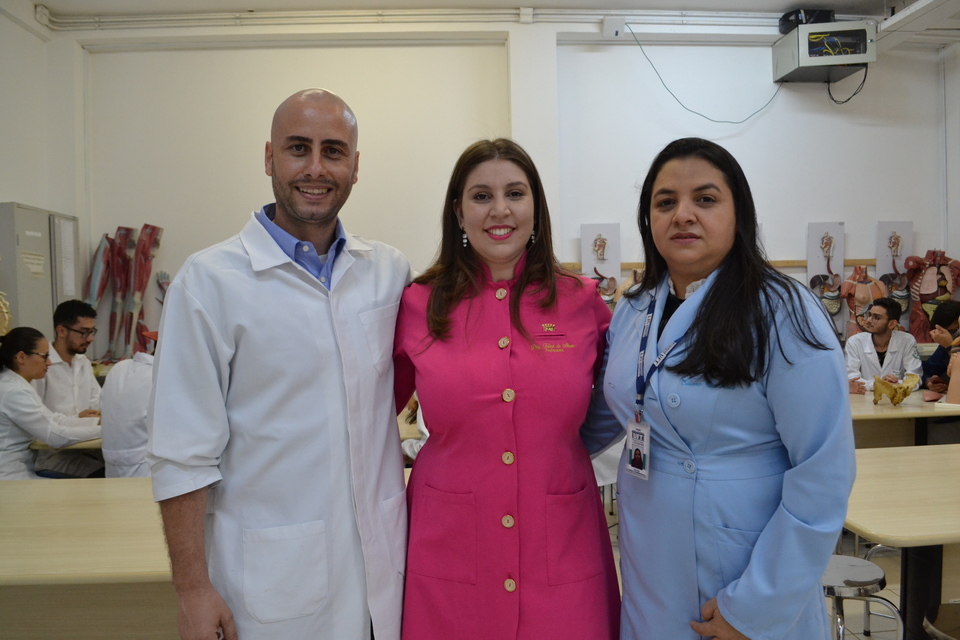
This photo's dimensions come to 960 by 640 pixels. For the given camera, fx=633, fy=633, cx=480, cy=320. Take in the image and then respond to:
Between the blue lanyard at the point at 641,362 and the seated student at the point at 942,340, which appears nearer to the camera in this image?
the blue lanyard at the point at 641,362

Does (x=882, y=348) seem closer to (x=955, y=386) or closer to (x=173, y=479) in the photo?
(x=955, y=386)

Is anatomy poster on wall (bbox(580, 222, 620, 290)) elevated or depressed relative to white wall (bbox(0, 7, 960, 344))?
depressed

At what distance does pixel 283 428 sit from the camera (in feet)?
5.07

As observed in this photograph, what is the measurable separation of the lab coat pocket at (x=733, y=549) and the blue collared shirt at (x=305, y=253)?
43.8 inches

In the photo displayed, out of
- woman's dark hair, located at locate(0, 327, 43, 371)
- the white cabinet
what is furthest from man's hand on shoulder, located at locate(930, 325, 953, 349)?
the white cabinet

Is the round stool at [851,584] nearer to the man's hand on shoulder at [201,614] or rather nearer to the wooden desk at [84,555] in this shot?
the man's hand on shoulder at [201,614]

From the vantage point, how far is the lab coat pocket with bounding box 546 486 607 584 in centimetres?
163

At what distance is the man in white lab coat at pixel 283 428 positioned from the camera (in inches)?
Result: 57.4

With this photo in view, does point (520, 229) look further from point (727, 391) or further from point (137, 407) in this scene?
point (137, 407)

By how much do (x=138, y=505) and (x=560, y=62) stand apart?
18.3 ft

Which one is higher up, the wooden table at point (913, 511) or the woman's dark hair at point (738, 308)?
the woman's dark hair at point (738, 308)

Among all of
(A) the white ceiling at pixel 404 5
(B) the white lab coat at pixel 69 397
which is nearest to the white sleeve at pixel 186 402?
(B) the white lab coat at pixel 69 397

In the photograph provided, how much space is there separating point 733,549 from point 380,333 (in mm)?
1010

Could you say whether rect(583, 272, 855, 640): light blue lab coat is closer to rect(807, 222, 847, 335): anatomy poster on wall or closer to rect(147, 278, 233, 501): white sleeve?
rect(147, 278, 233, 501): white sleeve
